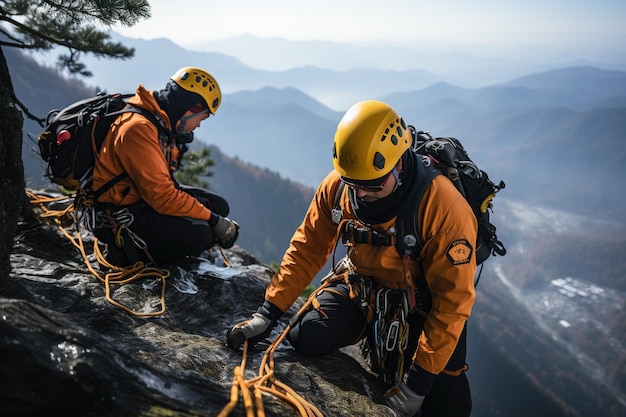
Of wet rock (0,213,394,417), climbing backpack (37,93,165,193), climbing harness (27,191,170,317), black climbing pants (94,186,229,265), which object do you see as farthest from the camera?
black climbing pants (94,186,229,265)

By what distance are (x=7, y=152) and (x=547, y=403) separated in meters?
84.4

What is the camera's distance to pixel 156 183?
15.7 feet

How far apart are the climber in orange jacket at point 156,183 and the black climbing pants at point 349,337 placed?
1976mm

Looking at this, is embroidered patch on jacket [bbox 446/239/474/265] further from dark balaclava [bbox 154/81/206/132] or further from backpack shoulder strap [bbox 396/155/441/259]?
dark balaclava [bbox 154/81/206/132]

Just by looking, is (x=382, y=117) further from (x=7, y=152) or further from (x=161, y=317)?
(x=7, y=152)

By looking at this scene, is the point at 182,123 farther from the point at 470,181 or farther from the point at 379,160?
the point at 470,181

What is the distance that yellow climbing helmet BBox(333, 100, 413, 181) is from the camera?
3420mm

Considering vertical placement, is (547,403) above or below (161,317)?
below

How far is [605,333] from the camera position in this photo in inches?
4847

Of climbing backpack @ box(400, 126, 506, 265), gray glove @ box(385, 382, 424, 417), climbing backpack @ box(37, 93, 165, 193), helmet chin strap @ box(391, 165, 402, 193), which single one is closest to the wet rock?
gray glove @ box(385, 382, 424, 417)

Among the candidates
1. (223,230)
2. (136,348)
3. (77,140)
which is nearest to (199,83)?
(77,140)

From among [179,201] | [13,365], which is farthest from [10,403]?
[179,201]

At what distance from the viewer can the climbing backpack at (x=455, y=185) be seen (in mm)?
3621

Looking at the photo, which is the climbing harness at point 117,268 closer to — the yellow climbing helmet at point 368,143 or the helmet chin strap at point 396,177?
the yellow climbing helmet at point 368,143
